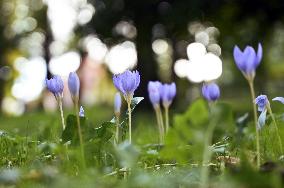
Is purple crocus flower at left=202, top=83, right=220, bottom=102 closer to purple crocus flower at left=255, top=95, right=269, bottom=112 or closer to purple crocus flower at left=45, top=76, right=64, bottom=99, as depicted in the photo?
purple crocus flower at left=255, top=95, right=269, bottom=112

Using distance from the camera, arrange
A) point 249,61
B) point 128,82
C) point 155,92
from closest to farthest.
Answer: point 249,61
point 128,82
point 155,92

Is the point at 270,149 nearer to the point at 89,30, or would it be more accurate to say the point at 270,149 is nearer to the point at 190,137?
the point at 190,137

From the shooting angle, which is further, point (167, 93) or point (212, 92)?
point (167, 93)

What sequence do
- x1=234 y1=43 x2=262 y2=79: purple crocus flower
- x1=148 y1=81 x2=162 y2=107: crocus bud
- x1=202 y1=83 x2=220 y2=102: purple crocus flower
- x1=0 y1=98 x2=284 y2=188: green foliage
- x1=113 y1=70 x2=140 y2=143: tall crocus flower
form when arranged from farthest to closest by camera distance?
x1=148 y1=81 x2=162 y2=107: crocus bud
x1=202 y1=83 x2=220 y2=102: purple crocus flower
x1=113 y1=70 x2=140 y2=143: tall crocus flower
x1=234 y1=43 x2=262 y2=79: purple crocus flower
x1=0 y1=98 x2=284 y2=188: green foliage

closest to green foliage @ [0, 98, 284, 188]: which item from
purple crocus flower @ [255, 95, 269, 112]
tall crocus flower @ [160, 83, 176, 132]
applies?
purple crocus flower @ [255, 95, 269, 112]

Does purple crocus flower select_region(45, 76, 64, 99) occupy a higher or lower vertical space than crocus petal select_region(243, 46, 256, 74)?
higher

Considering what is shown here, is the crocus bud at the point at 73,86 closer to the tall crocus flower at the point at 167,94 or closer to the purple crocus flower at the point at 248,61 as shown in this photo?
the purple crocus flower at the point at 248,61

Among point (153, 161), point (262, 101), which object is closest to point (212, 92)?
point (262, 101)

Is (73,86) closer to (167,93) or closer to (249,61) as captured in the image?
(249,61)

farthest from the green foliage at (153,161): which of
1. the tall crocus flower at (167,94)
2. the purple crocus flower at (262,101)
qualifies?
the tall crocus flower at (167,94)

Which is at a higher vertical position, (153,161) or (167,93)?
(167,93)

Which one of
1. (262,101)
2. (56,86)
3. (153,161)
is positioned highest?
(56,86)

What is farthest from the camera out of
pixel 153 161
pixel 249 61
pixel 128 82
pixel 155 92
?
pixel 155 92
